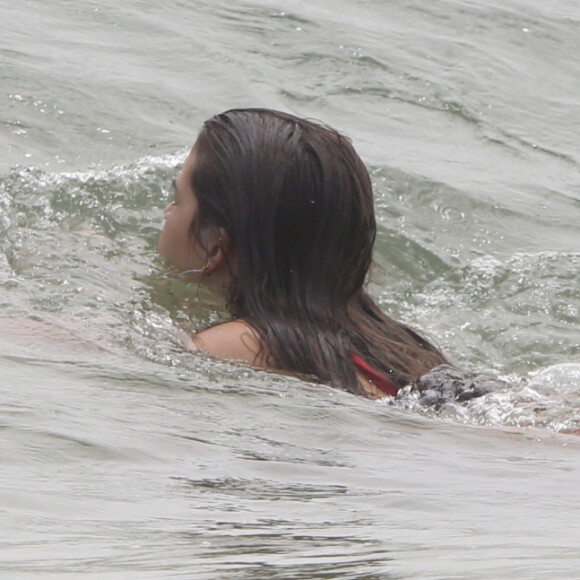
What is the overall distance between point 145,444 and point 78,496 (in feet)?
1.55

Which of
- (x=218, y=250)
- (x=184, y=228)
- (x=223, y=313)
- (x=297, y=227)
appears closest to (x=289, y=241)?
(x=297, y=227)

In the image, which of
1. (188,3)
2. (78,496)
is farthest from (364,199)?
(188,3)

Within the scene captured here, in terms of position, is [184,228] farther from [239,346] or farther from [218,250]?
[239,346]

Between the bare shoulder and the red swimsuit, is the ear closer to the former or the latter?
the bare shoulder

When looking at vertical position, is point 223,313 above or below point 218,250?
below

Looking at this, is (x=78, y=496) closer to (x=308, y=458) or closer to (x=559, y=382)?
(x=308, y=458)

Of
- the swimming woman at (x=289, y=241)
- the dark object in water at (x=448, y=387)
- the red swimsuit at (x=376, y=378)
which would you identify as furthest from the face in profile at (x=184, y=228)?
the dark object in water at (x=448, y=387)

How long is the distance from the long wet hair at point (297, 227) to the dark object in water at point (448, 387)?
79 mm

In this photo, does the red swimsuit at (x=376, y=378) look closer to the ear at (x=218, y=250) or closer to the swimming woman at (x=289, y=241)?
the swimming woman at (x=289, y=241)

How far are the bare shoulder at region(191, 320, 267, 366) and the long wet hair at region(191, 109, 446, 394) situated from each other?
0.23ft

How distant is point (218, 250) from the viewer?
175 inches

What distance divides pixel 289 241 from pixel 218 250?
0.83 feet

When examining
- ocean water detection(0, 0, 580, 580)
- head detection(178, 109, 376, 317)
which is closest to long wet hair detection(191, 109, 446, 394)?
head detection(178, 109, 376, 317)

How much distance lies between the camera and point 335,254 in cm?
438
